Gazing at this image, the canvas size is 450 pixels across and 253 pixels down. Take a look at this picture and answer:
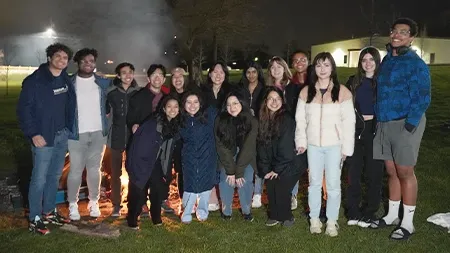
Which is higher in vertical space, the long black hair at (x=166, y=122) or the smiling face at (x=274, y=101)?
the smiling face at (x=274, y=101)

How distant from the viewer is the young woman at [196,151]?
18.1 ft

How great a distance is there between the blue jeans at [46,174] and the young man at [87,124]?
171 mm

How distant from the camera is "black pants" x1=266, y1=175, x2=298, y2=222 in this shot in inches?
214

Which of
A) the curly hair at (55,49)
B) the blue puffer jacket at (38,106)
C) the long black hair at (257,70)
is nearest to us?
the blue puffer jacket at (38,106)

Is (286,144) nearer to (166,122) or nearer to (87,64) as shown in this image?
(166,122)

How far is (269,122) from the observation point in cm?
544

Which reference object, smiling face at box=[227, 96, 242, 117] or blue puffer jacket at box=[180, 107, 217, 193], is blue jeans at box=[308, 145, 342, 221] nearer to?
smiling face at box=[227, 96, 242, 117]

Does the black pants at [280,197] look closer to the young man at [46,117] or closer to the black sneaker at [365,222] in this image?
the black sneaker at [365,222]

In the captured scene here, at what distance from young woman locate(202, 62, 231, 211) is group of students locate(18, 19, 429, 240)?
0.6 inches

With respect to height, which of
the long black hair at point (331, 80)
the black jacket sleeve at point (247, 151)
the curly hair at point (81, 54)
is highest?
the curly hair at point (81, 54)

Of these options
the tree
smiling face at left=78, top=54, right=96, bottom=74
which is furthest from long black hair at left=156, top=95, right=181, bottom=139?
the tree

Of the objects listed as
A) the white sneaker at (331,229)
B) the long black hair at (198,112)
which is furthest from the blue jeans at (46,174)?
the white sneaker at (331,229)

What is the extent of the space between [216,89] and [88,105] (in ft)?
5.55

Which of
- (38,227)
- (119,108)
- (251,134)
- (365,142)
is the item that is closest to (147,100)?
(119,108)
